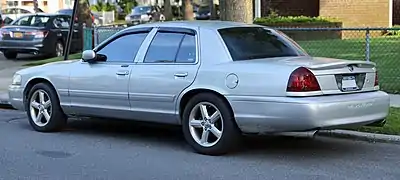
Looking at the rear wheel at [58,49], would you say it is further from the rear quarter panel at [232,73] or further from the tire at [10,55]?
the rear quarter panel at [232,73]

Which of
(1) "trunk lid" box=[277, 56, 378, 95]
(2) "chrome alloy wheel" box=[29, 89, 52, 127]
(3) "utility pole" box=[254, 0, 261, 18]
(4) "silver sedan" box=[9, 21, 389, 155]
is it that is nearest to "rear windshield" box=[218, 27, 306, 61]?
(4) "silver sedan" box=[9, 21, 389, 155]

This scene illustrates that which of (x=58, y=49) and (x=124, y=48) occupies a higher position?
(x=124, y=48)

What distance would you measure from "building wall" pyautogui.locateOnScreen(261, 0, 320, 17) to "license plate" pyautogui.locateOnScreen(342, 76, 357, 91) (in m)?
20.1

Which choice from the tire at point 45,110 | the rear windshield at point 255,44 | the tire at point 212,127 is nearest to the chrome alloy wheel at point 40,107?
the tire at point 45,110

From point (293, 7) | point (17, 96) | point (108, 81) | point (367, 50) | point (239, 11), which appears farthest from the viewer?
point (293, 7)

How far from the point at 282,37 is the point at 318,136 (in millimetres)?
1357

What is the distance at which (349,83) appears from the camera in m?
7.11

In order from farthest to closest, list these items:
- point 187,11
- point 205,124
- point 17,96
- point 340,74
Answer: point 187,11 → point 17,96 → point 205,124 → point 340,74

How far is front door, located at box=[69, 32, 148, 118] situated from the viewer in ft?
26.4

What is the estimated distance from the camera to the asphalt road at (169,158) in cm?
647

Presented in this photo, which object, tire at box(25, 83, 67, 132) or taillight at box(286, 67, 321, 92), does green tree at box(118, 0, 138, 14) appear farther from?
taillight at box(286, 67, 321, 92)

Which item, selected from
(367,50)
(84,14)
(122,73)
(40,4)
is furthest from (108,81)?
(40,4)

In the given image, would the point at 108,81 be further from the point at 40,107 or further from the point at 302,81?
the point at 302,81

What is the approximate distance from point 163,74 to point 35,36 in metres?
13.3
